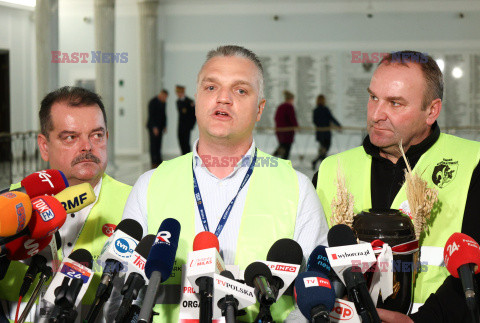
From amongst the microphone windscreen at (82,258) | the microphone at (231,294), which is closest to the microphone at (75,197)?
the microphone windscreen at (82,258)

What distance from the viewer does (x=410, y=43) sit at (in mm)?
11312

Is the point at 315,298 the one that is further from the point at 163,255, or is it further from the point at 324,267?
the point at 163,255

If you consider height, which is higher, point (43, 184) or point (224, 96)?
point (224, 96)

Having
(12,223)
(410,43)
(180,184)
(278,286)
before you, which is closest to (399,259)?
(278,286)

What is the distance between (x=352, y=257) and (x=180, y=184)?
28.2 inches

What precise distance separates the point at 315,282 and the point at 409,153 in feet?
3.64

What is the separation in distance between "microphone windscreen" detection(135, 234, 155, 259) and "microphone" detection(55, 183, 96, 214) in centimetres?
32

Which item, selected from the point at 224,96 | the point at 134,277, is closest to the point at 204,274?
the point at 134,277

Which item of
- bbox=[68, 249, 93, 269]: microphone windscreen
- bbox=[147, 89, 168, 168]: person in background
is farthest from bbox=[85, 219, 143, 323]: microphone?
bbox=[147, 89, 168, 168]: person in background

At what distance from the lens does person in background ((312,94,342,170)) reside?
11.0 meters

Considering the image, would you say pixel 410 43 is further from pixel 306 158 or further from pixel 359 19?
pixel 306 158

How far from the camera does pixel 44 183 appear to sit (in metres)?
1.66

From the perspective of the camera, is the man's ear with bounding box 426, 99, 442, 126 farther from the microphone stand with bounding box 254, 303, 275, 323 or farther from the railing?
the railing

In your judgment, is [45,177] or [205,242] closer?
[205,242]
